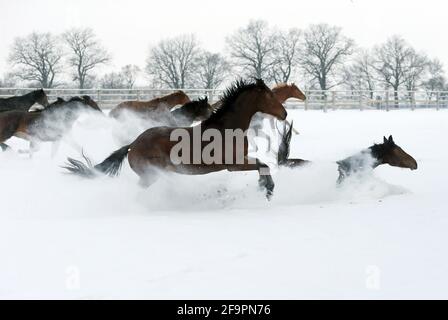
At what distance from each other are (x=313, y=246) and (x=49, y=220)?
8.37ft

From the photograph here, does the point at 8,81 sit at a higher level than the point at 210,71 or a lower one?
lower

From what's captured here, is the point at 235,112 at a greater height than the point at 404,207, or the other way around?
the point at 235,112

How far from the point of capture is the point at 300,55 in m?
45.2

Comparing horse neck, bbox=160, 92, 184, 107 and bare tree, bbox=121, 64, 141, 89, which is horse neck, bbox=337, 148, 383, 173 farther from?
bare tree, bbox=121, 64, 141, 89

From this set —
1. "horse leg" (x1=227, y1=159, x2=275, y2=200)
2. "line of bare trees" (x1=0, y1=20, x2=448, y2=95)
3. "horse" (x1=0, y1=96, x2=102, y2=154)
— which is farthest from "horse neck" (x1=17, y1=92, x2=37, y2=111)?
"line of bare trees" (x1=0, y1=20, x2=448, y2=95)

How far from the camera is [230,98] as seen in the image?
226 inches

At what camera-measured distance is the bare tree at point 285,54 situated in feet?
142

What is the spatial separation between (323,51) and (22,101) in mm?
36982

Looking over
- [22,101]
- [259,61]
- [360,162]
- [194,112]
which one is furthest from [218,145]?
[259,61]

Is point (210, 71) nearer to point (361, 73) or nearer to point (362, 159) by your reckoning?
point (361, 73)

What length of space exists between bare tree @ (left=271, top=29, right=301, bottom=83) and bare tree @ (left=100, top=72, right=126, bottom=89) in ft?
56.7

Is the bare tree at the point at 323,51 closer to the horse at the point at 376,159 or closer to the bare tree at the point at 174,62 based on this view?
the bare tree at the point at 174,62

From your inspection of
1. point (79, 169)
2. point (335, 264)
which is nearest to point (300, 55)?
point (79, 169)
